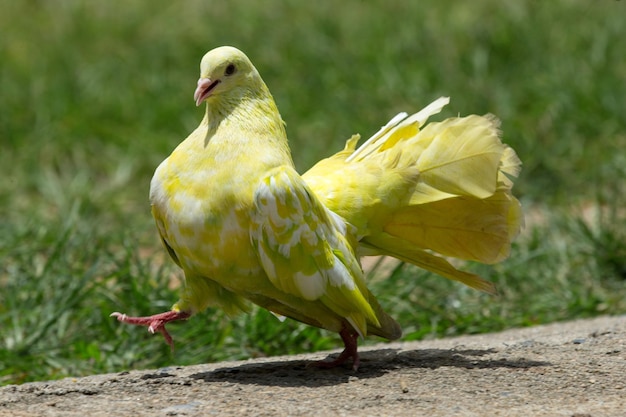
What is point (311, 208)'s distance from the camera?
164 inches

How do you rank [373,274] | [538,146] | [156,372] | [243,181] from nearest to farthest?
[243,181], [156,372], [373,274], [538,146]

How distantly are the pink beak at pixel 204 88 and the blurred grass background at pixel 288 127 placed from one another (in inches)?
66.0

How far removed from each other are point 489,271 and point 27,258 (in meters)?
2.76

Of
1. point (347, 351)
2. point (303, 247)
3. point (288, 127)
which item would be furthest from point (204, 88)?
point (288, 127)

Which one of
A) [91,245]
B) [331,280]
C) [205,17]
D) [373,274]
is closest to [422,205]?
[331,280]

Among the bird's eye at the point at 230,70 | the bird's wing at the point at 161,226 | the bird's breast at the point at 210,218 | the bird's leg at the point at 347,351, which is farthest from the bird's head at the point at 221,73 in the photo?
the bird's leg at the point at 347,351

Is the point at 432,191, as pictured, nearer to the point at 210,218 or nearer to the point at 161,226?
the point at 210,218

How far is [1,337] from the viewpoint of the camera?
5629 mm

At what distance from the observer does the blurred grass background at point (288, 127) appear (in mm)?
5871

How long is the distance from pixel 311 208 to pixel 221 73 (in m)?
0.67

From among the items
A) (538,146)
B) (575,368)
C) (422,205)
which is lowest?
(575,368)

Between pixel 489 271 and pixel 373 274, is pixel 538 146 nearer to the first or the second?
pixel 489 271

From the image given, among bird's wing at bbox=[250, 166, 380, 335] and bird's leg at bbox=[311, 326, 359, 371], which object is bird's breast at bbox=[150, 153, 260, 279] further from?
bird's leg at bbox=[311, 326, 359, 371]

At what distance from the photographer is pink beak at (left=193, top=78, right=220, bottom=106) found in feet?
14.1
